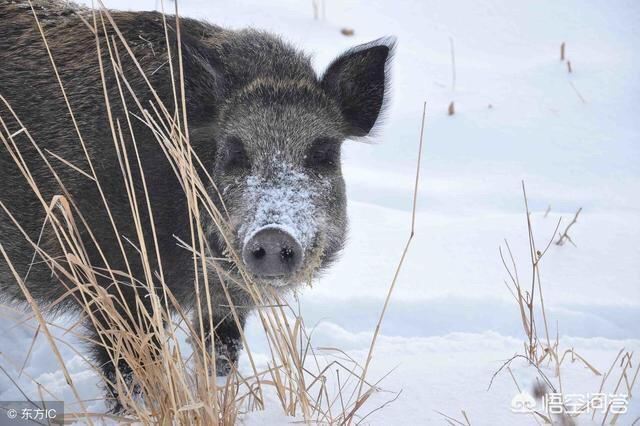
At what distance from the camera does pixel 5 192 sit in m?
3.46

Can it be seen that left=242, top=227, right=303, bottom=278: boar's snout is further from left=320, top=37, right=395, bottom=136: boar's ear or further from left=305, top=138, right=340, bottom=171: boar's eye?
left=320, top=37, right=395, bottom=136: boar's ear

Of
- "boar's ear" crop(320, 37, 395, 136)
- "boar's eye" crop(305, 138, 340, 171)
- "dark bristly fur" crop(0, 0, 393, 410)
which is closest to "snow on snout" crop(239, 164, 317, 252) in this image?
"dark bristly fur" crop(0, 0, 393, 410)

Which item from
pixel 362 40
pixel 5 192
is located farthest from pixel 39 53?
pixel 362 40

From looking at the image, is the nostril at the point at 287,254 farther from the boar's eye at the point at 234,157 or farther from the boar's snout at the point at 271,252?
the boar's eye at the point at 234,157

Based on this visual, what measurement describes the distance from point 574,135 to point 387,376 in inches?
163

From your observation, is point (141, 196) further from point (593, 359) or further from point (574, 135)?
point (574, 135)

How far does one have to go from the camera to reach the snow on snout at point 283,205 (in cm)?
272

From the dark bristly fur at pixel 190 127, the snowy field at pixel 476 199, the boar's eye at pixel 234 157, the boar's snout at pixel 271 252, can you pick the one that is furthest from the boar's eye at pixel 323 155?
the snowy field at pixel 476 199

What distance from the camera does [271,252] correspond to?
105 inches

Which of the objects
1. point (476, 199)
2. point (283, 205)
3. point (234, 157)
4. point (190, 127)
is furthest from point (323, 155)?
point (476, 199)

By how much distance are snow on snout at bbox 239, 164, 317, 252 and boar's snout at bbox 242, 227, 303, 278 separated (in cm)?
2

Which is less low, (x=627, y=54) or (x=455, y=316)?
(x=627, y=54)

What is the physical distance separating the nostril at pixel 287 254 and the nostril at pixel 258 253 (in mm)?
60

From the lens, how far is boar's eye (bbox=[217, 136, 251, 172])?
10.3 ft
